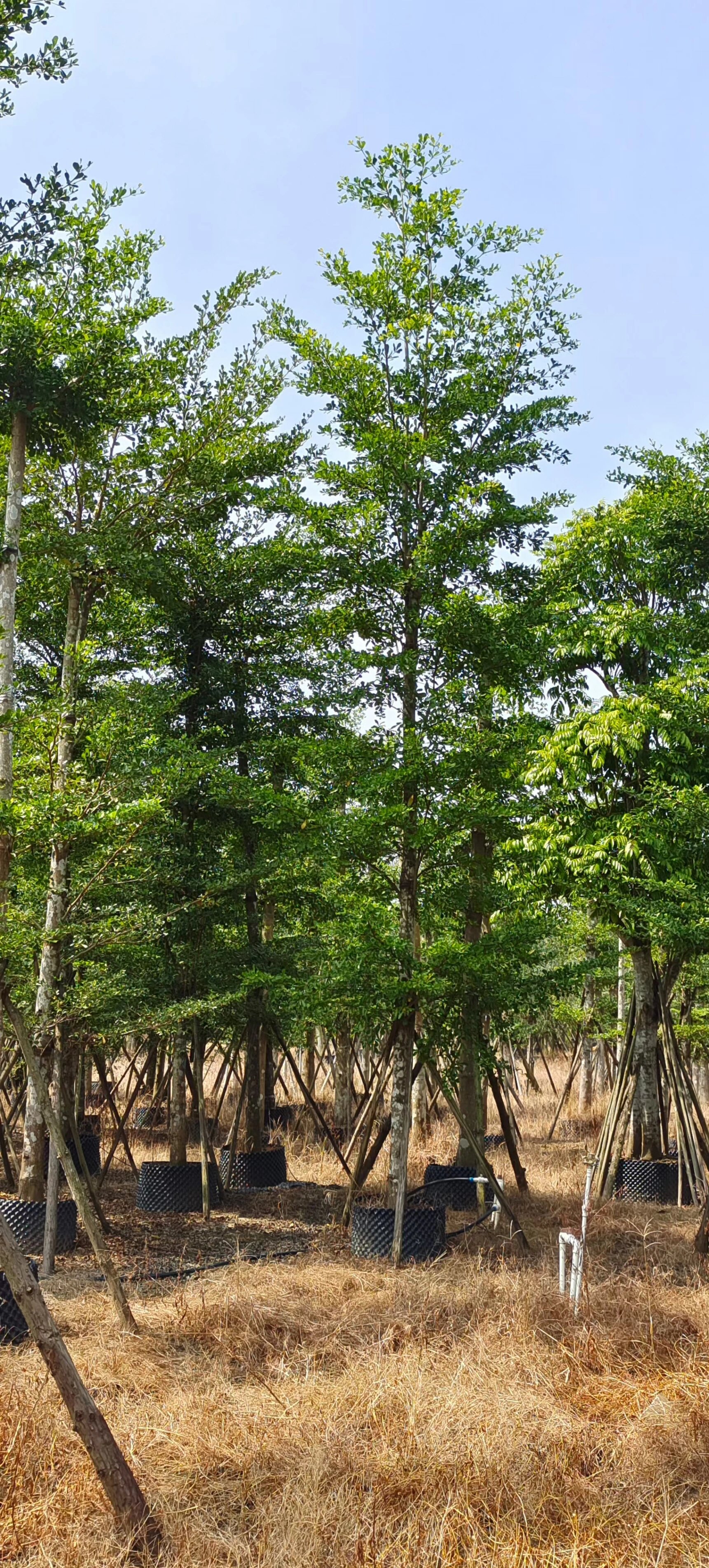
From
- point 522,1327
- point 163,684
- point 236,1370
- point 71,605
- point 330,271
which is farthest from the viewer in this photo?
point 163,684

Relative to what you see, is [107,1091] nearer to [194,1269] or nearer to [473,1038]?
[194,1269]

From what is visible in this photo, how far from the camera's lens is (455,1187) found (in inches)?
461

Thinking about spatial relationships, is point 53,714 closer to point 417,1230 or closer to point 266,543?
point 266,543

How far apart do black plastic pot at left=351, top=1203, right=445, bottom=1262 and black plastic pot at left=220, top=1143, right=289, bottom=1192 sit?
4312 mm

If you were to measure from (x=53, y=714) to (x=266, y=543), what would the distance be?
3.77 meters

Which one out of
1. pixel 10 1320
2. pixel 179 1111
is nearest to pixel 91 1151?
pixel 179 1111

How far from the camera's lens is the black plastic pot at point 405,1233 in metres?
8.69

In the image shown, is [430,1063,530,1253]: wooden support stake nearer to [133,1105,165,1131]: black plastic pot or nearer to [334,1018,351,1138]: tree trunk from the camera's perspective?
[334,1018,351,1138]: tree trunk

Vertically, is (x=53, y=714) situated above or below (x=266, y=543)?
below

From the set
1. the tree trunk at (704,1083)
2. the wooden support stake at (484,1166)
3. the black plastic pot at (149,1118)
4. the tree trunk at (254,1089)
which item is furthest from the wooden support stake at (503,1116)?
the tree trunk at (704,1083)

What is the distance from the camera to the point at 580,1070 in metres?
31.6

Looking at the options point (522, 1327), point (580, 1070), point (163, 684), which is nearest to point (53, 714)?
point (163, 684)

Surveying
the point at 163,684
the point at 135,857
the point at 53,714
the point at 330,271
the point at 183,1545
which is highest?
the point at 330,271

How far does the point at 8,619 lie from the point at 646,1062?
934 cm
